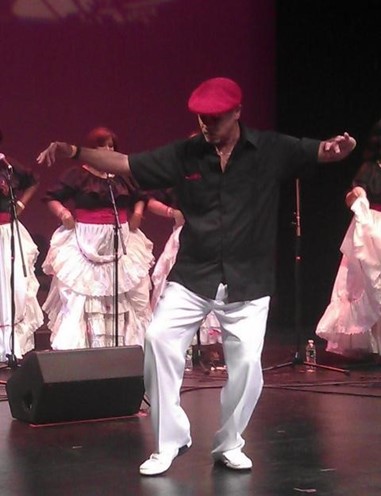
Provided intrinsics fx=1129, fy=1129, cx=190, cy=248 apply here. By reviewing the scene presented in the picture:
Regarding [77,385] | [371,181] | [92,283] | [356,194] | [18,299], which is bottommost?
[77,385]

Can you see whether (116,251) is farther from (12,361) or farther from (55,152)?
(55,152)

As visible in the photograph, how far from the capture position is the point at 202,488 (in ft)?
15.8

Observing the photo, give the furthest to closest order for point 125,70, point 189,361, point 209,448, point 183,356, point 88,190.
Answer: point 125,70, point 189,361, point 88,190, point 209,448, point 183,356

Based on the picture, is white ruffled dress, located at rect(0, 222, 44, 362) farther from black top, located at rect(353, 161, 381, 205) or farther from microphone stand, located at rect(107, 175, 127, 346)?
black top, located at rect(353, 161, 381, 205)

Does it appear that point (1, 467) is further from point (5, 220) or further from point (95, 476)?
point (5, 220)

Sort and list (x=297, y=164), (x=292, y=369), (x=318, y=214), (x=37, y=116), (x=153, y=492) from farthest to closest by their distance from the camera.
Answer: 1. (x=318, y=214)
2. (x=37, y=116)
3. (x=292, y=369)
4. (x=297, y=164)
5. (x=153, y=492)

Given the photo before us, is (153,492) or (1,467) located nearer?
(153,492)

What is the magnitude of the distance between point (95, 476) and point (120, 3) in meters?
5.52

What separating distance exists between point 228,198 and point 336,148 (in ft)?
1.71

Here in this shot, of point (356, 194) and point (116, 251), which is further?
point (356, 194)

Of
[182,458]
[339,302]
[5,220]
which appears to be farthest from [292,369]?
[182,458]

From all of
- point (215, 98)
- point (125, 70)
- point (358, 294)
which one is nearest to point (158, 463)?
point (215, 98)

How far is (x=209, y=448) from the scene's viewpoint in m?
5.56

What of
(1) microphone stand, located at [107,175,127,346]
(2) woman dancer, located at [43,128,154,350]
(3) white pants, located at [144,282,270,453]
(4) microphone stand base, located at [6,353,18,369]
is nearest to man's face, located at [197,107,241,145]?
(3) white pants, located at [144,282,270,453]
